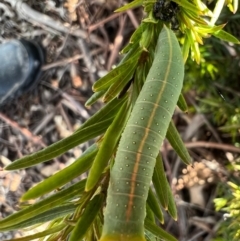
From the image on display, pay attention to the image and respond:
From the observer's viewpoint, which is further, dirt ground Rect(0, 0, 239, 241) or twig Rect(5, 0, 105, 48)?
twig Rect(5, 0, 105, 48)

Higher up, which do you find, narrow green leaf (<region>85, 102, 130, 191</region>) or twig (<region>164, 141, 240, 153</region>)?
twig (<region>164, 141, 240, 153</region>)

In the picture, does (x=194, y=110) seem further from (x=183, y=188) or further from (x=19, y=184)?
(x=19, y=184)

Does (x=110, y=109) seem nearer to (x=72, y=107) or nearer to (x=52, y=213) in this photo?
(x=52, y=213)

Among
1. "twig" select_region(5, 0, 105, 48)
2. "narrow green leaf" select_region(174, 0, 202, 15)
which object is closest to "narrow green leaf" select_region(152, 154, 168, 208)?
"narrow green leaf" select_region(174, 0, 202, 15)

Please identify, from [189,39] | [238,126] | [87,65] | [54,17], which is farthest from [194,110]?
[189,39]

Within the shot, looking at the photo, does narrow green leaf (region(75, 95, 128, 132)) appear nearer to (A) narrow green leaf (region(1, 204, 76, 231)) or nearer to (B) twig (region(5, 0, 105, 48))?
(A) narrow green leaf (region(1, 204, 76, 231))

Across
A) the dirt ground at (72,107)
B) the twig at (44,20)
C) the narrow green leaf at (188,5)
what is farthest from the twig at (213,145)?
the narrow green leaf at (188,5)

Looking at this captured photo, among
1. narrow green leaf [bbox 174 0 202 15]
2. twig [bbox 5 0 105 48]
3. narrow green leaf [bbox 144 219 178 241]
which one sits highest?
twig [bbox 5 0 105 48]

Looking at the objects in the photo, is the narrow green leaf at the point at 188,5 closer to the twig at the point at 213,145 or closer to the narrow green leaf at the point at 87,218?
the narrow green leaf at the point at 87,218
